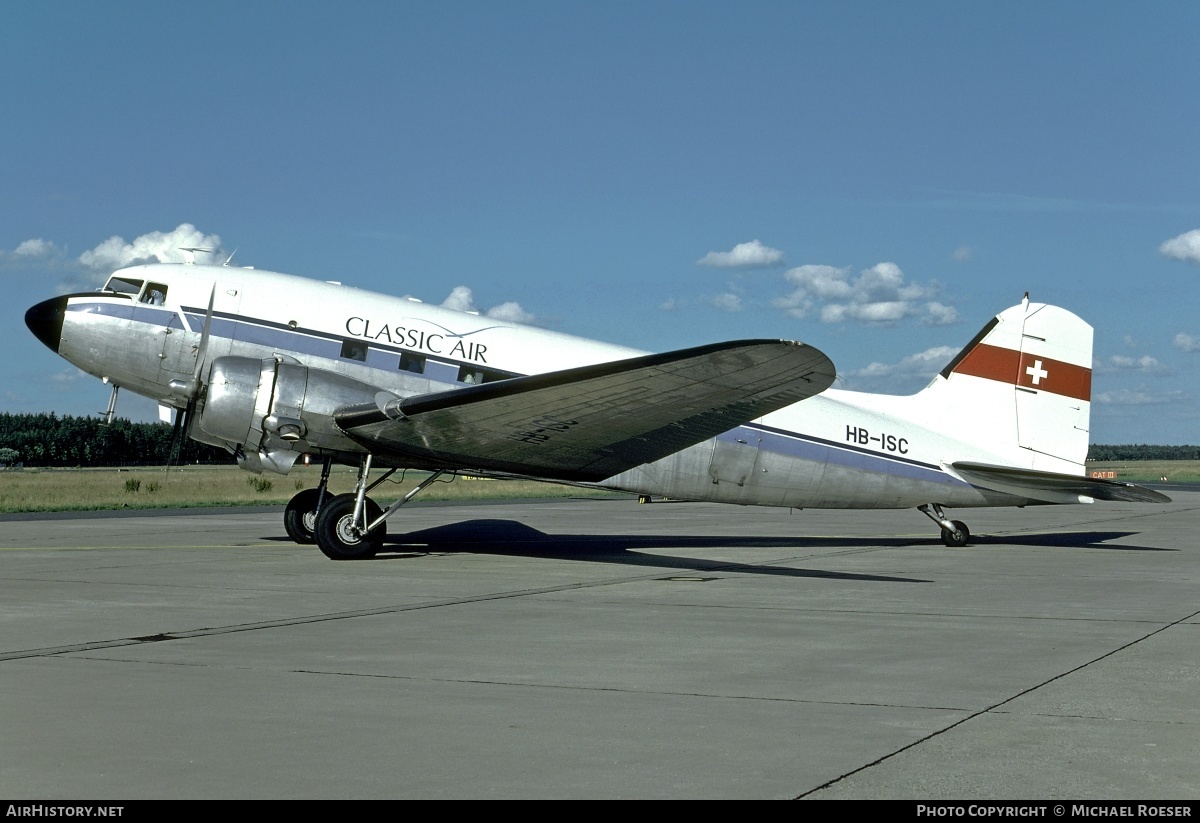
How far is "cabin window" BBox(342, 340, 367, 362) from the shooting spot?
Result: 17.5 meters

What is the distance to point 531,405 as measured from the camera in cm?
1501

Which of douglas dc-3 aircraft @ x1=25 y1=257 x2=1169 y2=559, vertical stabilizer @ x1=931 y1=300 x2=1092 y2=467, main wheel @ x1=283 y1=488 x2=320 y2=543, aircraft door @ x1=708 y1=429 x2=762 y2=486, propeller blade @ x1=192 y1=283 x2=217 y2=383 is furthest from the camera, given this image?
vertical stabilizer @ x1=931 y1=300 x2=1092 y2=467

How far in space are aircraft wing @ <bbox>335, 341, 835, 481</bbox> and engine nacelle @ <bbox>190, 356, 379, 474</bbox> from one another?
0.37 metres

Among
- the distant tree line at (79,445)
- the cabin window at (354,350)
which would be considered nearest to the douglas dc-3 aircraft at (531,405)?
the cabin window at (354,350)

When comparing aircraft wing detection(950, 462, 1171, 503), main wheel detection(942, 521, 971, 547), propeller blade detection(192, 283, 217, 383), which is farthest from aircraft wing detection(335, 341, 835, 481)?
main wheel detection(942, 521, 971, 547)

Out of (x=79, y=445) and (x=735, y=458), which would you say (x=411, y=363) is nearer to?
(x=735, y=458)

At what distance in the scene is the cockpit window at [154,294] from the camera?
17.6 meters

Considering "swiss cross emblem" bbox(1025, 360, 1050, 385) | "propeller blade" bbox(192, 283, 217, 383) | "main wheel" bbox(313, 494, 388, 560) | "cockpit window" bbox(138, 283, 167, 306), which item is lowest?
"main wheel" bbox(313, 494, 388, 560)

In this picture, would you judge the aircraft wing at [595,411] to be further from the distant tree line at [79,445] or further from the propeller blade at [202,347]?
the distant tree line at [79,445]

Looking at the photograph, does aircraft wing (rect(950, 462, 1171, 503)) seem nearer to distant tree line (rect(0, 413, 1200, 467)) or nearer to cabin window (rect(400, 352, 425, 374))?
cabin window (rect(400, 352, 425, 374))

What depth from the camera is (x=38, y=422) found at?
138 m

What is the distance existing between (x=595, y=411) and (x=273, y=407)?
15.5 feet

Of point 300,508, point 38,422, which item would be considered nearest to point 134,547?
point 300,508

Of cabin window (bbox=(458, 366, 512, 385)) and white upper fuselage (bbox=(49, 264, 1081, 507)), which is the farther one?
cabin window (bbox=(458, 366, 512, 385))
